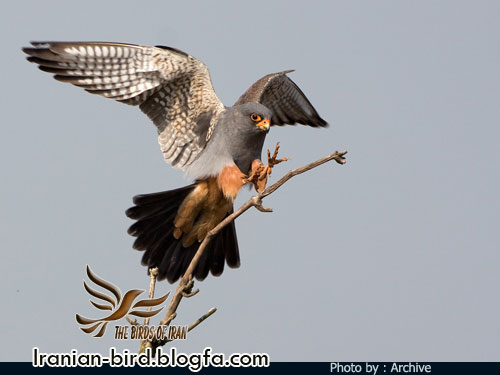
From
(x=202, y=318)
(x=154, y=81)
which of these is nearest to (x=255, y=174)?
(x=154, y=81)

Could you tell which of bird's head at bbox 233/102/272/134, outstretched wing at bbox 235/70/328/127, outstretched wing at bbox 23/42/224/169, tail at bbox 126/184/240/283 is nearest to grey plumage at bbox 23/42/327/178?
outstretched wing at bbox 23/42/224/169

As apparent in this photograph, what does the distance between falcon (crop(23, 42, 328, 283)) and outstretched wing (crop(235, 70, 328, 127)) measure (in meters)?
1.33

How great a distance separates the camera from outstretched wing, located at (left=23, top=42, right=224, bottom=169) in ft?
21.8

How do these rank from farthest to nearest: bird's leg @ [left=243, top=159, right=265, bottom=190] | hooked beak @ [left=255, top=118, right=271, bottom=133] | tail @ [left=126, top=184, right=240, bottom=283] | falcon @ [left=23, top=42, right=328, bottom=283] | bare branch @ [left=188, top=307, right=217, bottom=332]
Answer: tail @ [left=126, top=184, right=240, bottom=283], hooked beak @ [left=255, top=118, right=271, bottom=133], falcon @ [left=23, top=42, right=328, bottom=283], bird's leg @ [left=243, top=159, right=265, bottom=190], bare branch @ [left=188, top=307, right=217, bottom=332]

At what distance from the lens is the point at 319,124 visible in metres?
9.23

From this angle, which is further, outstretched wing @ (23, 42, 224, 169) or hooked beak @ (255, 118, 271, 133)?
hooked beak @ (255, 118, 271, 133)

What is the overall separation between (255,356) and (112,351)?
1.41 m

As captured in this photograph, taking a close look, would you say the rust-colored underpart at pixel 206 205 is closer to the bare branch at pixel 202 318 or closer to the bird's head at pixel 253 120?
the bird's head at pixel 253 120

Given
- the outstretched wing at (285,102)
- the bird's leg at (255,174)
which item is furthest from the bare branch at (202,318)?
the outstretched wing at (285,102)

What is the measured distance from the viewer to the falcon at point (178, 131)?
6750 millimetres

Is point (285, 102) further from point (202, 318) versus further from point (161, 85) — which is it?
point (202, 318)

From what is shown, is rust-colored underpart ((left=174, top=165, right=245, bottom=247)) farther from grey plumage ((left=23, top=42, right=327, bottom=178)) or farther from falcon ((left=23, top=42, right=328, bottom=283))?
grey plumage ((left=23, top=42, right=327, bottom=178))

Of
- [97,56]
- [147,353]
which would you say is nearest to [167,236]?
[97,56]

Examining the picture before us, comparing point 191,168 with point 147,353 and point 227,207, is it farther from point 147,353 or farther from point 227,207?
point 147,353
